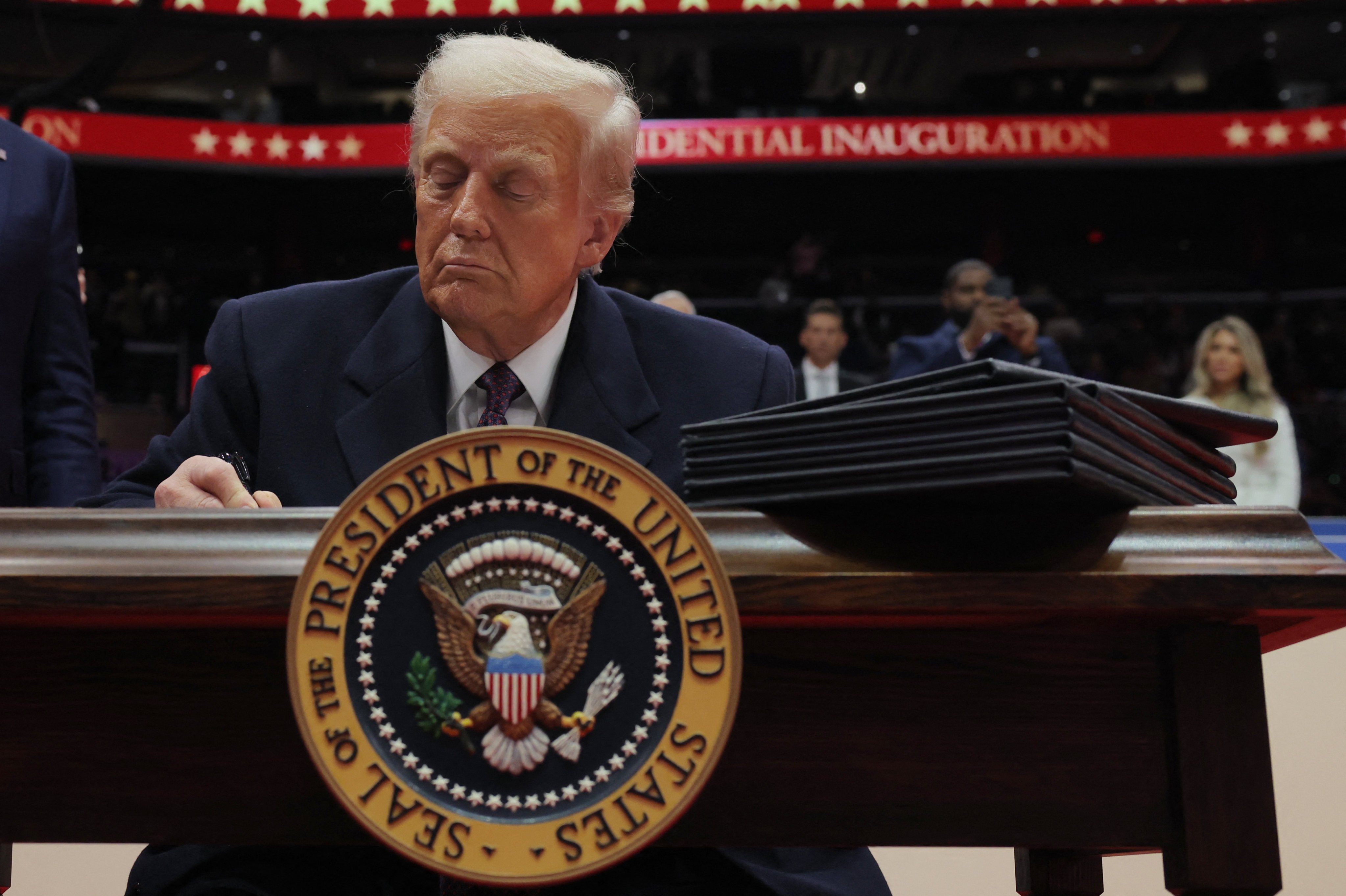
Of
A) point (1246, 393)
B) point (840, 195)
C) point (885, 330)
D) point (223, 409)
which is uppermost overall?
point (840, 195)

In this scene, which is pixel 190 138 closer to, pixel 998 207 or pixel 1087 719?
pixel 998 207

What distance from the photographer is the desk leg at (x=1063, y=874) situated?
83 cm

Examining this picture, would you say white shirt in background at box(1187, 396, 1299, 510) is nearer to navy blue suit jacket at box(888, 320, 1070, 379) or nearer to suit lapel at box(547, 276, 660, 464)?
navy blue suit jacket at box(888, 320, 1070, 379)

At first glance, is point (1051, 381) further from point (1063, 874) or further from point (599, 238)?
point (599, 238)

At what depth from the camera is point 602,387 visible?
1106 mm

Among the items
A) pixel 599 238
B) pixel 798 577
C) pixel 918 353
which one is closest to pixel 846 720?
pixel 798 577

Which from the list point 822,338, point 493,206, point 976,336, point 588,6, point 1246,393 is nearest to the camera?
point 493,206

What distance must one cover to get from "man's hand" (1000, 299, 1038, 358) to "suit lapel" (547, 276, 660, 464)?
288cm

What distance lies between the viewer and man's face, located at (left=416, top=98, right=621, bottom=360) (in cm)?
103

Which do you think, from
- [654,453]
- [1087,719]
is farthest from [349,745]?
[654,453]

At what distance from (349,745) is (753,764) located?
0.20 m

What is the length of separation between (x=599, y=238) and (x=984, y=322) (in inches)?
115

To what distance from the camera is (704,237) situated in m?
8.75

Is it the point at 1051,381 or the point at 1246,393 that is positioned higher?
the point at 1246,393
